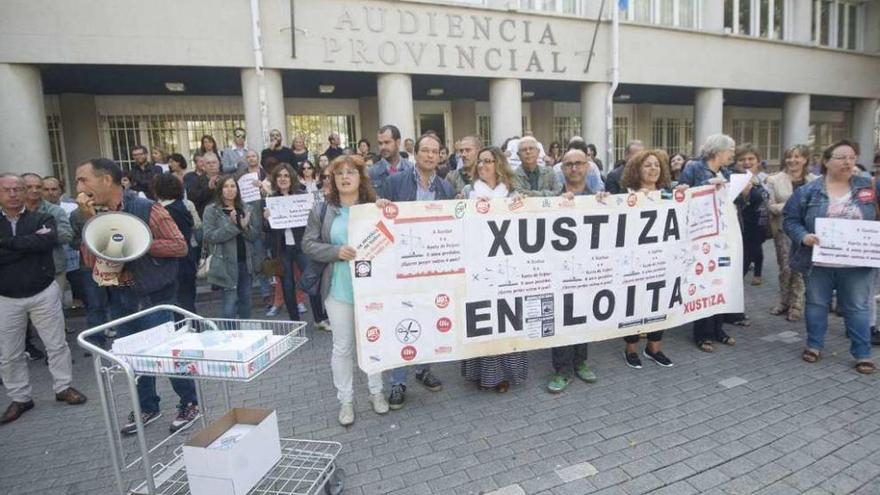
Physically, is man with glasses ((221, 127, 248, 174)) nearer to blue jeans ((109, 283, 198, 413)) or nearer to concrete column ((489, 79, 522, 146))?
concrete column ((489, 79, 522, 146))

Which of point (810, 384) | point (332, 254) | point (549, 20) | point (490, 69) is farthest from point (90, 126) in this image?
point (810, 384)

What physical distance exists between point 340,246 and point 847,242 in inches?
166

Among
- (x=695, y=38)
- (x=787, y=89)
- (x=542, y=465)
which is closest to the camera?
(x=542, y=465)

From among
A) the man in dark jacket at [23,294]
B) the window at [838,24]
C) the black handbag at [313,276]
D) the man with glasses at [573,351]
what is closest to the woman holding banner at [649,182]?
the man with glasses at [573,351]

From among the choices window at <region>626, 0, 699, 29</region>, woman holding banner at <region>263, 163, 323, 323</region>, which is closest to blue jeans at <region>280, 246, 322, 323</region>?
woman holding banner at <region>263, 163, 323, 323</region>

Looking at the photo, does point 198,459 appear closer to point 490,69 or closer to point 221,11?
point 221,11

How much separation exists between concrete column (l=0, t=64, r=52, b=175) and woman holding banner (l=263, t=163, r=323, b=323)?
6246 mm

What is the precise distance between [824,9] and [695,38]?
851 cm

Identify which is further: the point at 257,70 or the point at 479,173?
the point at 257,70

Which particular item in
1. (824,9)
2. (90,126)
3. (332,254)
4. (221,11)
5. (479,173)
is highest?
(824,9)

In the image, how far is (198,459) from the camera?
2602mm

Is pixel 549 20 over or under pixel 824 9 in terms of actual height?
under

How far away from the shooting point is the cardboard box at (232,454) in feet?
8.43

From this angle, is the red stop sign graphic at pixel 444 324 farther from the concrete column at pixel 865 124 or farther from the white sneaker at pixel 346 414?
the concrete column at pixel 865 124
